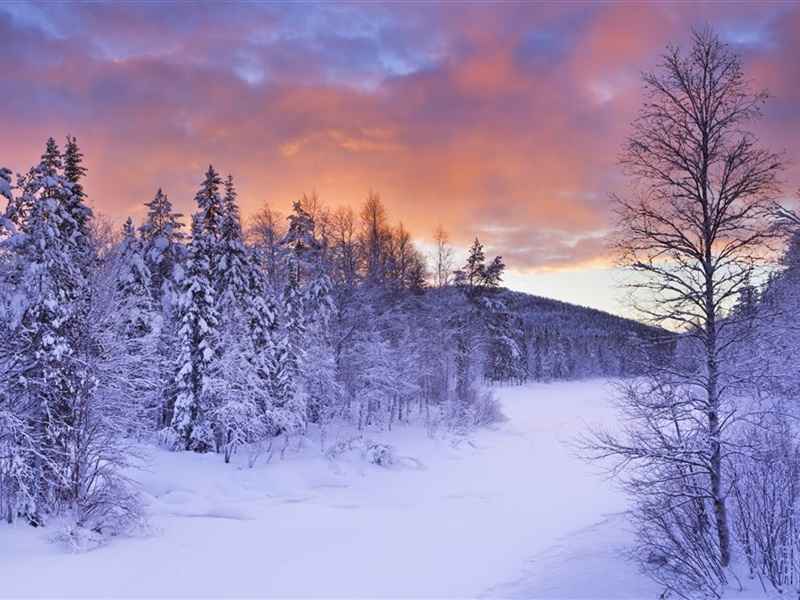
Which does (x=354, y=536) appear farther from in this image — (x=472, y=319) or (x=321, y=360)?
(x=472, y=319)

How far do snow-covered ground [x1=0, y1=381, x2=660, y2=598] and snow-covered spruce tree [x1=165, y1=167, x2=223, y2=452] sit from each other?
1.62 metres

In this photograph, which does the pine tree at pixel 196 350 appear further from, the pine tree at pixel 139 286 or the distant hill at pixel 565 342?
the distant hill at pixel 565 342

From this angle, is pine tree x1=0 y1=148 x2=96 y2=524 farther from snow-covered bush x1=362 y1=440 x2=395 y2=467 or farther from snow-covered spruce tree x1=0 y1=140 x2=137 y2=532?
snow-covered bush x1=362 y1=440 x2=395 y2=467

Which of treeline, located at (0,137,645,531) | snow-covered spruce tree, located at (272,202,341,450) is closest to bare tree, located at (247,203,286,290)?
treeline, located at (0,137,645,531)

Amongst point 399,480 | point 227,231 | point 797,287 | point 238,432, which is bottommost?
A: point 399,480

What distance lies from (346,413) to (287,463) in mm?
11373

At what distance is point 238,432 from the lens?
25.9m

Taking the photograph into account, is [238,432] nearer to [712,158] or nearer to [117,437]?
[117,437]

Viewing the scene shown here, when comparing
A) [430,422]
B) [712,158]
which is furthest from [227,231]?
[712,158]

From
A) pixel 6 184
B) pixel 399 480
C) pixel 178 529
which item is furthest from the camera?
pixel 399 480

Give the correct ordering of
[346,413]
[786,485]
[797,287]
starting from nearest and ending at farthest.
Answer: [786,485], [797,287], [346,413]

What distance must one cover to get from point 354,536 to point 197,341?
14355 millimetres

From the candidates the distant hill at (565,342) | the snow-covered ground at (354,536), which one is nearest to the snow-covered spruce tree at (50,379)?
the snow-covered ground at (354,536)

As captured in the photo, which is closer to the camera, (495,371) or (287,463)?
(287,463)
